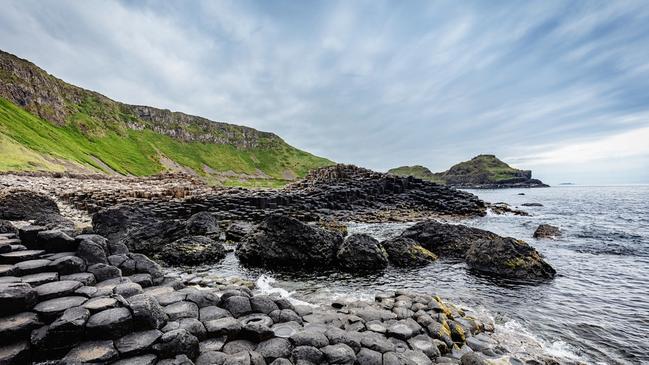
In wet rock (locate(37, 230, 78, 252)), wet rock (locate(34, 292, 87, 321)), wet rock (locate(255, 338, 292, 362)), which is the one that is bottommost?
wet rock (locate(255, 338, 292, 362))

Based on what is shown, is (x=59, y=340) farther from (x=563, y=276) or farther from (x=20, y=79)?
(x=20, y=79)

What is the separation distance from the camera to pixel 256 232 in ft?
74.1

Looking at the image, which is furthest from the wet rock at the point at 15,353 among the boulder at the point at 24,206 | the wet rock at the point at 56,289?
the boulder at the point at 24,206

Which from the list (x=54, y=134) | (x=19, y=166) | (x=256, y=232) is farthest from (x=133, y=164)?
(x=256, y=232)

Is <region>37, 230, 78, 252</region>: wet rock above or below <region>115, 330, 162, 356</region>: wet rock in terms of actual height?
above

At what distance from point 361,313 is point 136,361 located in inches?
288

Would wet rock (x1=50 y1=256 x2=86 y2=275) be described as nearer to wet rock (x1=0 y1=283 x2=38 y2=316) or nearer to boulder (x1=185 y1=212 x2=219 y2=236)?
wet rock (x1=0 y1=283 x2=38 y2=316)

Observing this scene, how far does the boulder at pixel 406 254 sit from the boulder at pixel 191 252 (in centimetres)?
1179

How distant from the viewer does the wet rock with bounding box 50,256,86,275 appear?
8.92 metres

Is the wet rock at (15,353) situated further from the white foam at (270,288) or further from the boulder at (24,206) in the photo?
the boulder at (24,206)

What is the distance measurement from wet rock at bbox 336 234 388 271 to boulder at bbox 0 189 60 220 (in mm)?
22462

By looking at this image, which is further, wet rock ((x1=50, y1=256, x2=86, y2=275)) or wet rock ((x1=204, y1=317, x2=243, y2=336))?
wet rock ((x1=50, y1=256, x2=86, y2=275))

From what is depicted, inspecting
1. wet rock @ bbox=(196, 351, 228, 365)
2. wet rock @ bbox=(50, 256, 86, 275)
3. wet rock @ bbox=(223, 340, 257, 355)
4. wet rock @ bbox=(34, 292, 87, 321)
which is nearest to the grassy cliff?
wet rock @ bbox=(50, 256, 86, 275)

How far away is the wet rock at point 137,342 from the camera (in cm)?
645
